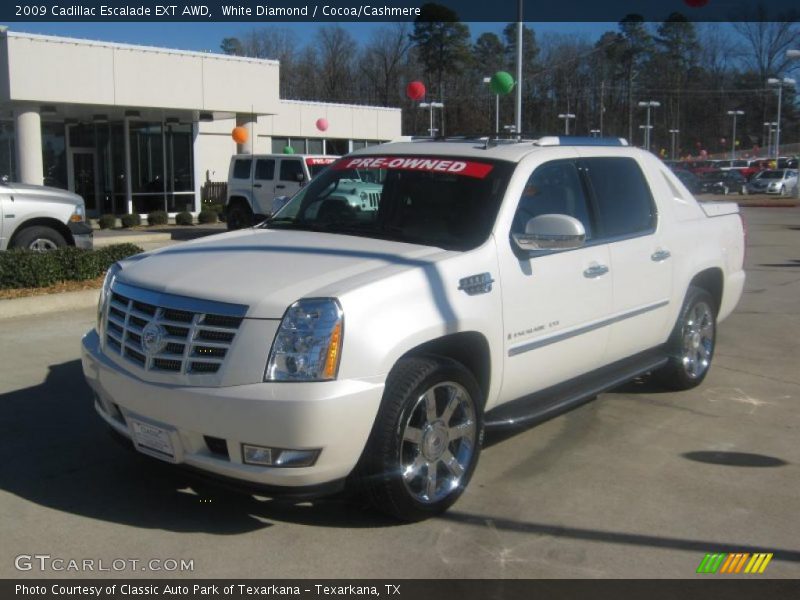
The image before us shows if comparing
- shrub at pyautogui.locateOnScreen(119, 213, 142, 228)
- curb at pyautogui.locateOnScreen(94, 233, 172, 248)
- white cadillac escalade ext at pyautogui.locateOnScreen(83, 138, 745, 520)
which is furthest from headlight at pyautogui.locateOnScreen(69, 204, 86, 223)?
shrub at pyautogui.locateOnScreen(119, 213, 142, 228)

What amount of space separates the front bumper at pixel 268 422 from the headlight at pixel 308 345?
0.18 ft

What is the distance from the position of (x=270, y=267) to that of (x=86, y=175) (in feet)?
82.4

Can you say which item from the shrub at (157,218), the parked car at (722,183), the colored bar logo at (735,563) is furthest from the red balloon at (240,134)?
the parked car at (722,183)

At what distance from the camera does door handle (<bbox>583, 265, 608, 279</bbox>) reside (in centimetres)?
526

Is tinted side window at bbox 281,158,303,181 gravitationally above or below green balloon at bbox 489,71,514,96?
below

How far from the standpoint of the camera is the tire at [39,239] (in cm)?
1093

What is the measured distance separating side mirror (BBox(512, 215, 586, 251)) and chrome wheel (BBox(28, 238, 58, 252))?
824 centimetres

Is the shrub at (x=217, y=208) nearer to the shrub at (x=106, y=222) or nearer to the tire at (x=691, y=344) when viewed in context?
the shrub at (x=106, y=222)

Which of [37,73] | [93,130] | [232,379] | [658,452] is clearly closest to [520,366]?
[658,452]

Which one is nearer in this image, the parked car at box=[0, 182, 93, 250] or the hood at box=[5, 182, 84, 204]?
the parked car at box=[0, 182, 93, 250]

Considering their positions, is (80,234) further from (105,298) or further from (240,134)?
(240,134)

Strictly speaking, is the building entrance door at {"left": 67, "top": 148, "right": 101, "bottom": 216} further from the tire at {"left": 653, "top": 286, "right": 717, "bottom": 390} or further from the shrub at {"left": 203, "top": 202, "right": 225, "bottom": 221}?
the tire at {"left": 653, "top": 286, "right": 717, "bottom": 390}

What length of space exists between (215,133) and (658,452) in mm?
29201
